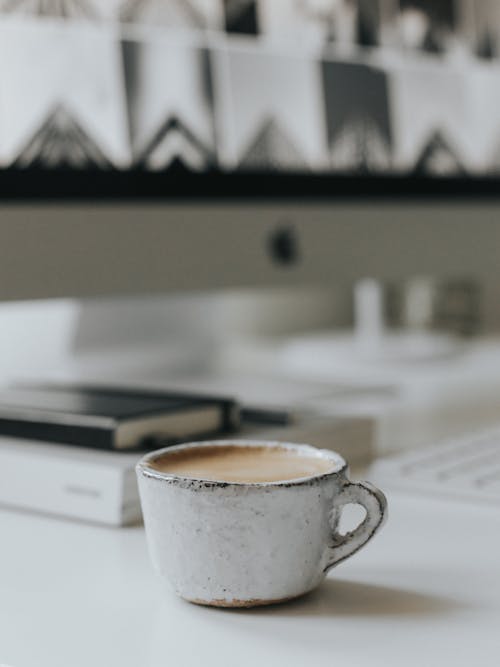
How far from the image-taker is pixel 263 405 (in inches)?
22.6

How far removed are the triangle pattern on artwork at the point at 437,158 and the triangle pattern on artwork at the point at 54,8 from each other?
0.33 metres

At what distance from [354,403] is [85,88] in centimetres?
32

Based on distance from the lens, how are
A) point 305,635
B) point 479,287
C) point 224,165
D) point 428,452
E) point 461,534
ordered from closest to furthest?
point 305,635 < point 461,534 < point 428,452 < point 224,165 < point 479,287

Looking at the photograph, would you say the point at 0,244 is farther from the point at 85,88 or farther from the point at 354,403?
the point at 354,403

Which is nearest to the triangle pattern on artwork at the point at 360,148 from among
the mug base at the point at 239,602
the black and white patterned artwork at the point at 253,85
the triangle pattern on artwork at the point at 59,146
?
the black and white patterned artwork at the point at 253,85

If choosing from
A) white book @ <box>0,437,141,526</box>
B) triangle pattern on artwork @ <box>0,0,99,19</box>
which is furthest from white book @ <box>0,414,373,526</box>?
triangle pattern on artwork @ <box>0,0,99,19</box>

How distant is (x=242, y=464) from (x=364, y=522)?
0.18 feet

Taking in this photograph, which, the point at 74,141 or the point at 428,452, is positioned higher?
the point at 74,141

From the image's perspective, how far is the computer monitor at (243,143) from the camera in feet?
1.87

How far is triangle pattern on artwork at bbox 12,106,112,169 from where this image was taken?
0.56m

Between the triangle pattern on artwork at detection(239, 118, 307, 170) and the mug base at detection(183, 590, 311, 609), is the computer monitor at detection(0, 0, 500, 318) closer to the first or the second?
the triangle pattern on artwork at detection(239, 118, 307, 170)

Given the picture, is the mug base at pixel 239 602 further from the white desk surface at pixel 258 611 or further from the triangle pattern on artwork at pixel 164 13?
the triangle pattern on artwork at pixel 164 13

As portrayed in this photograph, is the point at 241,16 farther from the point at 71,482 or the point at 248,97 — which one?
the point at 71,482

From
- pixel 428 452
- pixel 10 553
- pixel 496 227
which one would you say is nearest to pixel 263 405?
pixel 428 452
